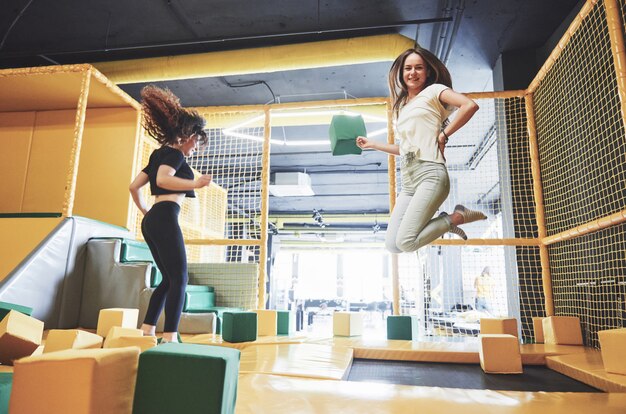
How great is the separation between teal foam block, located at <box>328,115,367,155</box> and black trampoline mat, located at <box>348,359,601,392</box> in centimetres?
146

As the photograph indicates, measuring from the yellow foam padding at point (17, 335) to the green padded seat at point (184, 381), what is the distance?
0.90 m

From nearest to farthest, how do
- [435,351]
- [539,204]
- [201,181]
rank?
1. [201,181]
2. [435,351]
3. [539,204]

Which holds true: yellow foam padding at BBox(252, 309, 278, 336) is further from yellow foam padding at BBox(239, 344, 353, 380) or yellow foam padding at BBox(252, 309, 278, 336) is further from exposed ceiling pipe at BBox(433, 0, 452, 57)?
exposed ceiling pipe at BBox(433, 0, 452, 57)

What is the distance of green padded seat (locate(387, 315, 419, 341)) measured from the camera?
11.0 feet

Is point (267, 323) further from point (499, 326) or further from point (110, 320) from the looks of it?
point (499, 326)

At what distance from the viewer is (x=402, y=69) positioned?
2324 millimetres

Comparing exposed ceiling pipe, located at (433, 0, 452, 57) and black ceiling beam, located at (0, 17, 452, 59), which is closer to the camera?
exposed ceiling pipe, located at (433, 0, 452, 57)

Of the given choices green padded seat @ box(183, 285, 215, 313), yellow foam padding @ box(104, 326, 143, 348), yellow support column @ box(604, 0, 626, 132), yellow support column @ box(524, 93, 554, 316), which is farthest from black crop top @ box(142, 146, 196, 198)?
yellow support column @ box(524, 93, 554, 316)

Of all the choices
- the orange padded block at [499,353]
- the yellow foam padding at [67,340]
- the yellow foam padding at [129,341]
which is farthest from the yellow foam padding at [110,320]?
the orange padded block at [499,353]

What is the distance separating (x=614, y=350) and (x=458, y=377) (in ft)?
2.55

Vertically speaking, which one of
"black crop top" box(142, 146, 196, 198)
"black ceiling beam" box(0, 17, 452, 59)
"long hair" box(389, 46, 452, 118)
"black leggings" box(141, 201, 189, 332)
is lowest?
"black leggings" box(141, 201, 189, 332)

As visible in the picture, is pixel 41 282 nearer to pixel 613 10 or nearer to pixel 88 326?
pixel 88 326

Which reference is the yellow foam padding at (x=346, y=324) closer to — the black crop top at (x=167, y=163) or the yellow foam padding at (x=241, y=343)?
the yellow foam padding at (x=241, y=343)

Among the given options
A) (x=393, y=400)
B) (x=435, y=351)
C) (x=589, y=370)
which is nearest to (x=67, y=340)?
(x=393, y=400)
